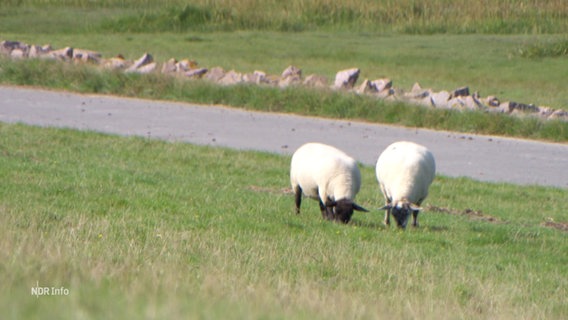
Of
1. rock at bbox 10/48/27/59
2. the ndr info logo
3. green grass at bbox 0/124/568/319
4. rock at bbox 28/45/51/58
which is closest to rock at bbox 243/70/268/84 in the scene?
rock at bbox 28/45/51/58

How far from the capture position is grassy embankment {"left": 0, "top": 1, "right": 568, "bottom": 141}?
2197cm

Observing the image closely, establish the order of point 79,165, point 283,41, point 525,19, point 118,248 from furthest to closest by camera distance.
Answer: point 525,19, point 283,41, point 79,165, point 118,248

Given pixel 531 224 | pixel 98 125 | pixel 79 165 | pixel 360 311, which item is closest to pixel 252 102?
pixel 98 125

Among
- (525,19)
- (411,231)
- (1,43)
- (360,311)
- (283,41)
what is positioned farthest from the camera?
(525,19)

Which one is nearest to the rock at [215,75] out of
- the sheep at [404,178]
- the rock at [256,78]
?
the rock at [256,78]

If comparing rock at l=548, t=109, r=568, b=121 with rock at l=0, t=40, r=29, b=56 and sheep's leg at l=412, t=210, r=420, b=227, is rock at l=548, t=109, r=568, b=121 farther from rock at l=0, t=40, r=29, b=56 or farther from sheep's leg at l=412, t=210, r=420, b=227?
rock at l=0, t=40, r=29, b=56

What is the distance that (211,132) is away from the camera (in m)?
19.1

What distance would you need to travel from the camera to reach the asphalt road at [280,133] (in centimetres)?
1709

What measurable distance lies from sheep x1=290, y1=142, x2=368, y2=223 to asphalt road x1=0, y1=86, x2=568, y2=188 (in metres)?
4.91

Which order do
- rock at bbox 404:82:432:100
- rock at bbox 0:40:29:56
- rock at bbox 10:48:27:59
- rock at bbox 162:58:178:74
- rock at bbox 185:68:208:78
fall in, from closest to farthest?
rock at bbox 404:82:432:100, rock at bbox 185:68:208:78, rock at bbox 162:58:178:74, rock at bbox 10:48:27:59, rock at bbox 0:40:29:56

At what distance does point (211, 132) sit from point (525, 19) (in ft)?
71.7

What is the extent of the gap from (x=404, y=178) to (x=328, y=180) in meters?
0.91

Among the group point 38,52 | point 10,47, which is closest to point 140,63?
point 38,52

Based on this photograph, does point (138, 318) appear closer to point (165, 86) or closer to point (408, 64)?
point (165, 86)
